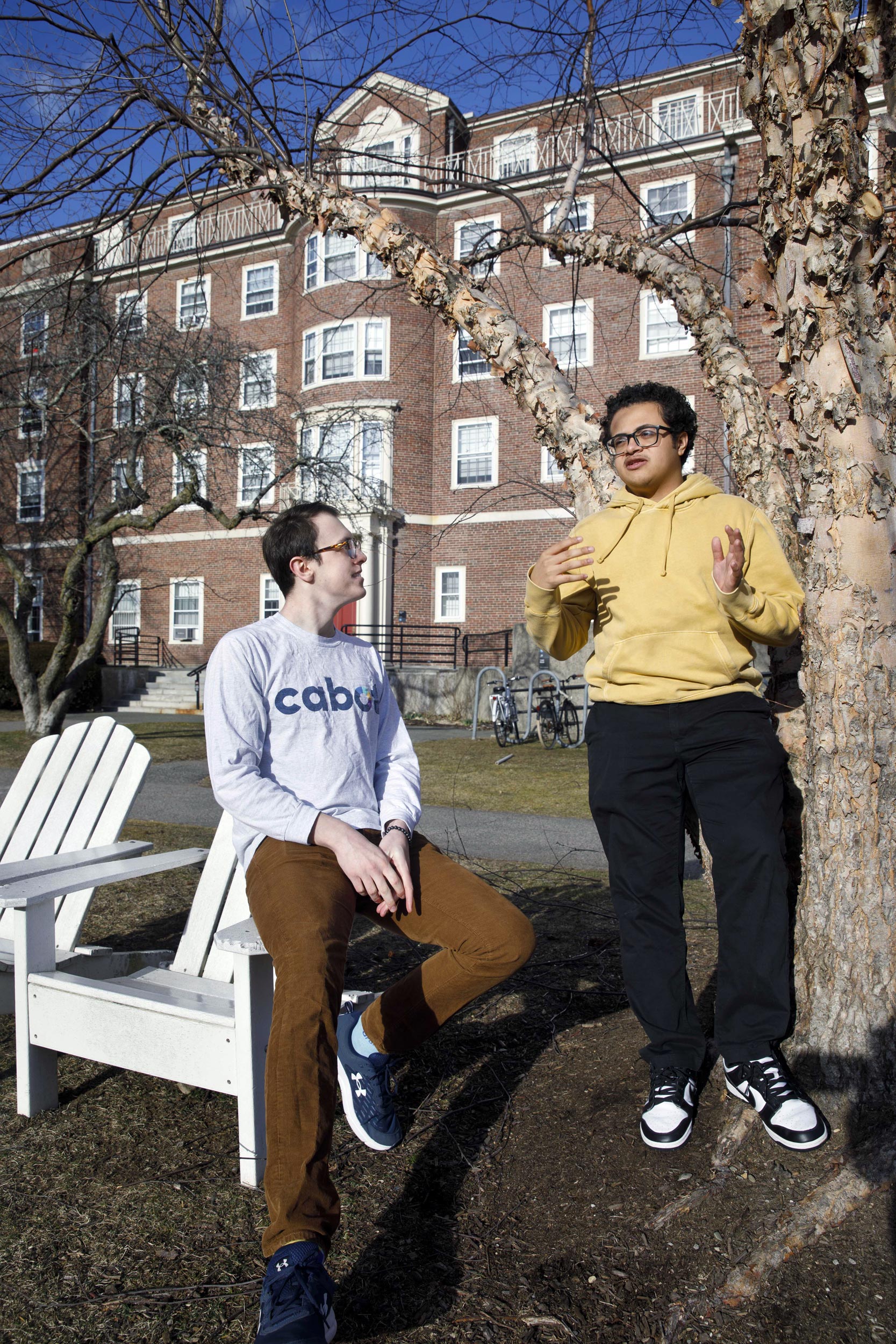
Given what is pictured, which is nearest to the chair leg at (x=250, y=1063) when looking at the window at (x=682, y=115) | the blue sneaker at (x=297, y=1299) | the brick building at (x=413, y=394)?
the blue sneaker at (x=297, y=1299)

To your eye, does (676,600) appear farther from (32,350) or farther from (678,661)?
(32,350)

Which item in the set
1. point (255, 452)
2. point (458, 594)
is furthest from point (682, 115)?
point (255, 452)

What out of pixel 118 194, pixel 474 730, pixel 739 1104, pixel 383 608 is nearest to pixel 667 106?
pixel 383 608

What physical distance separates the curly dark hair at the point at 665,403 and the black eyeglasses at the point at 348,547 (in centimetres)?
83

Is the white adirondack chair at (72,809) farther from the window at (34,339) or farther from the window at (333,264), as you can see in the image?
the window at (333,264)

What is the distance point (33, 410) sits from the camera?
12.5 metres

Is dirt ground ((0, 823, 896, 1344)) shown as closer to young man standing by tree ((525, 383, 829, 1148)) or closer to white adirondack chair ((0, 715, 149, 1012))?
young man standing by tree ((525, 383, 829, 1148))

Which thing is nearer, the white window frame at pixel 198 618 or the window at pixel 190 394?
the window at pixel 190 394

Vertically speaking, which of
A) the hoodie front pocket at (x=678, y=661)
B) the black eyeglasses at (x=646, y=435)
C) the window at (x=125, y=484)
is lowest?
the hoodie front pocket at (x=678, y=661)

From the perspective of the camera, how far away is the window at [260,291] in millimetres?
27016

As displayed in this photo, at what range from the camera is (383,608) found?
2584cm

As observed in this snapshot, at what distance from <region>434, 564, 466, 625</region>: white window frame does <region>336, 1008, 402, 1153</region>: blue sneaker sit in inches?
902

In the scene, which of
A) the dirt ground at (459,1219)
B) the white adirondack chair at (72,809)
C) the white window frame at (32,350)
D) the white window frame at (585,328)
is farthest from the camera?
the white window frame at (585,328)

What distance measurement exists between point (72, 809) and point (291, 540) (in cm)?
160
